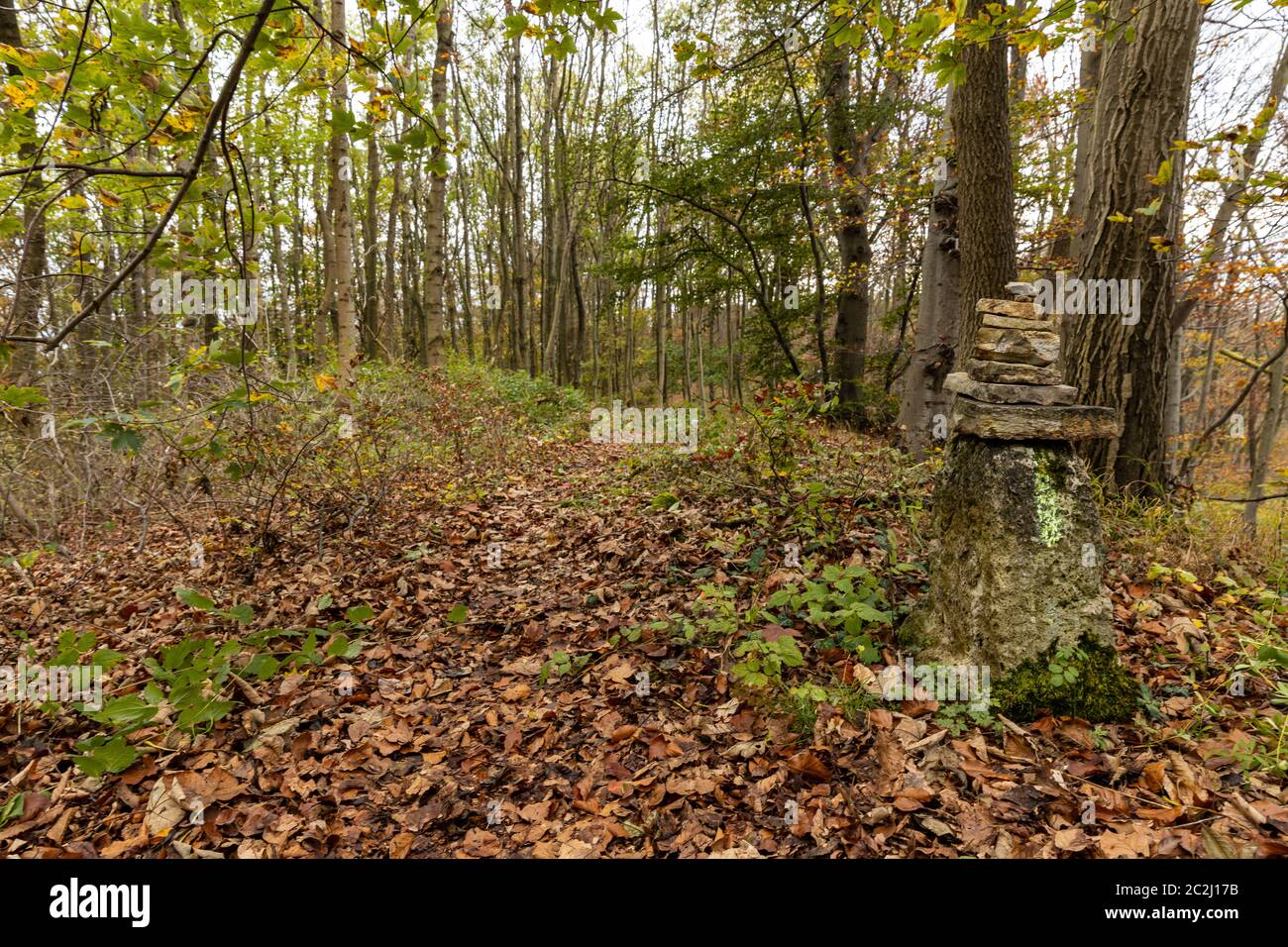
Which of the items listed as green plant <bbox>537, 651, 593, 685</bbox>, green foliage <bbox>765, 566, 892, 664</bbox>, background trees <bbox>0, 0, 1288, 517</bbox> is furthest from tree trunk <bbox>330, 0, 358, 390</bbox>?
green foliage <bbox>765, 566, 892, 664</bbox>

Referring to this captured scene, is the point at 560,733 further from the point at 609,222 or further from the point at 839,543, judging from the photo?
the point at 609,222

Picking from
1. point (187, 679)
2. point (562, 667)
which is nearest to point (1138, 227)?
point (562, 667)

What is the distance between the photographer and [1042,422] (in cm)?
301

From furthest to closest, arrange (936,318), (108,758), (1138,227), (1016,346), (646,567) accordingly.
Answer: (936,318) → (646,567) → (1138,227) → (1016,346) → (108,758)

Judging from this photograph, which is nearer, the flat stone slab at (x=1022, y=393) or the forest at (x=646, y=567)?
the forest at (x=646, y=567)

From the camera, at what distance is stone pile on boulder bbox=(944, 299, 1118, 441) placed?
3.01 meters

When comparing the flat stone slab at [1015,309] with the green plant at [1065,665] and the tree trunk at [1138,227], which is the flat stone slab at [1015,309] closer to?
the green plant at [1065,665]

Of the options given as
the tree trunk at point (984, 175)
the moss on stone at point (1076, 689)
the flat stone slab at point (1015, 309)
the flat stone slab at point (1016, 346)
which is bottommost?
the moss on stone at point (1076, 689)

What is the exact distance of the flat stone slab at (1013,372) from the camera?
3.07 meters

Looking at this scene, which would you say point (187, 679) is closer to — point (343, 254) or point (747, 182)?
point (343, 254)

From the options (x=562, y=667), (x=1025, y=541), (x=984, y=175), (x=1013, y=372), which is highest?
(x=984, y=175)

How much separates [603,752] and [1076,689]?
2420 mm

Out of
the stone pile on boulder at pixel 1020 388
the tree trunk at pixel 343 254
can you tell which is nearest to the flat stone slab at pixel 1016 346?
the stone pile on boulder at pixel 1020 388

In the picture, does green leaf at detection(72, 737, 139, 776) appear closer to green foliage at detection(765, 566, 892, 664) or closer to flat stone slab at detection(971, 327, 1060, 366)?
green foliage at detection(765, 566, 892, 664)
